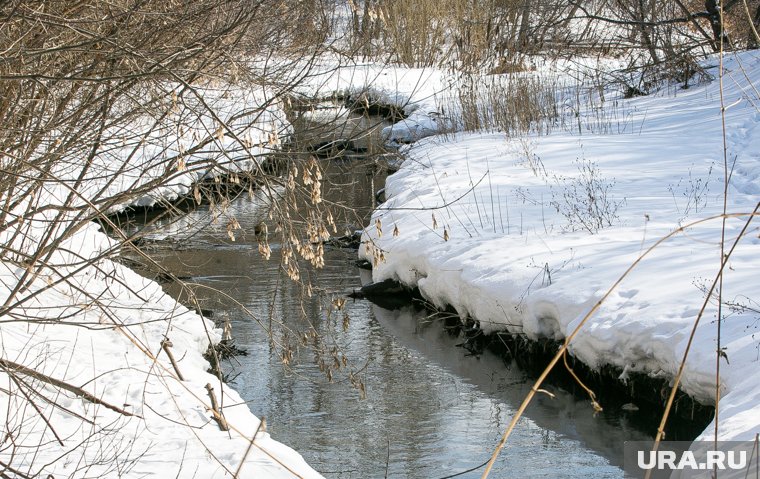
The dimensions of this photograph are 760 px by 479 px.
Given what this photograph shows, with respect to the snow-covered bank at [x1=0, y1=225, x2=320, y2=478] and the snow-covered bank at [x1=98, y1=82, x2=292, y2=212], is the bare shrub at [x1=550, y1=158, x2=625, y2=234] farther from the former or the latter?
the snow-covered bank at [x1=0, y1=225, x2=320, y2=478]

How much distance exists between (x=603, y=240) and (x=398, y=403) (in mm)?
2791

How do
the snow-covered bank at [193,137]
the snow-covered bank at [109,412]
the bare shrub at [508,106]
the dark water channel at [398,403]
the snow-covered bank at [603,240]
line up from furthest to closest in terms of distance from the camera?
the bare shrub at [508,106] < the snow-covered bank at [603,240] < the dark water channel at [398,403] < the snow-covered bank at [109,412] < the snow-covered bank at [193,137]

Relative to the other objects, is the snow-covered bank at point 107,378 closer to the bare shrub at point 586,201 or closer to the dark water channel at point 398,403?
the dark water channel at point 398,403

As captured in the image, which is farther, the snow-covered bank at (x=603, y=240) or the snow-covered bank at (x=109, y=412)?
the snow-covered bank at (x=603, y=240)

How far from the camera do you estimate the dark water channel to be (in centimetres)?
543

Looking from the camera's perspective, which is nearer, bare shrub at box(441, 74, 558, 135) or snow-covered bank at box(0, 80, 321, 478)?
snow-covered bank at box(0, 80, 321, 478)

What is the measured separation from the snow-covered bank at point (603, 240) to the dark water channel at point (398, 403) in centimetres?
46

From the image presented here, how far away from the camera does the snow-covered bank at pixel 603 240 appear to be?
5.72 metres

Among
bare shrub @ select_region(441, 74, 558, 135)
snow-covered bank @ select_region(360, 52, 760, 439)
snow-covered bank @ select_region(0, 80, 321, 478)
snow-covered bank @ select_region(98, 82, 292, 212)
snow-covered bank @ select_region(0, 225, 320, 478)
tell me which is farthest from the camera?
bare shrub @ select_region(441, 74, 558, 135)

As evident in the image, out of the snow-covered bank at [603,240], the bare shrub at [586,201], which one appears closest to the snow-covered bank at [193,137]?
the snow-covered bank at [603,240]

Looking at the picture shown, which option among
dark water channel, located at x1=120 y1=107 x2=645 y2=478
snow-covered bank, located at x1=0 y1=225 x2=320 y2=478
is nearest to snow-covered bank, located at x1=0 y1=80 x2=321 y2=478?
snow-covered bank, located at x1=0 y1=225 x2=320 y2=478

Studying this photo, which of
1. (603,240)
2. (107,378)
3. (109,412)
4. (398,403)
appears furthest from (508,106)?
(109,412)

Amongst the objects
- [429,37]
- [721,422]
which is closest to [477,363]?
[721,422]

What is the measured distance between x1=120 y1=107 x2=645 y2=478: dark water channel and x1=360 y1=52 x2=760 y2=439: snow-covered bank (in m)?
0.46
